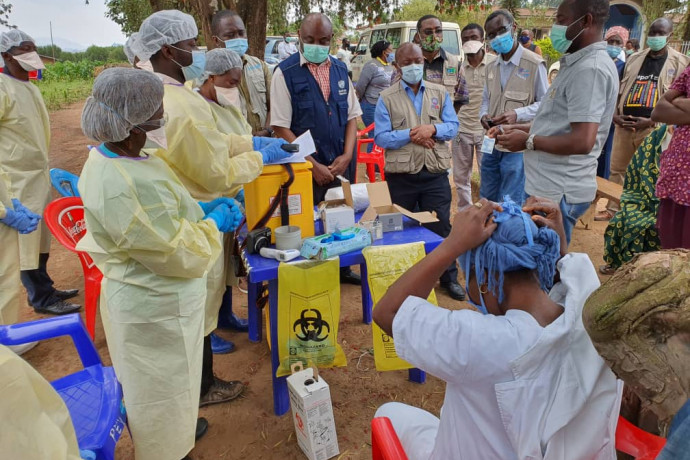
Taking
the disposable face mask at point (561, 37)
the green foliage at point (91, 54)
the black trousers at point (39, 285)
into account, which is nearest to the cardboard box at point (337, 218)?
the disposable face mask at point (561, 37)

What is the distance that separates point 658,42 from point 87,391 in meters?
6.23

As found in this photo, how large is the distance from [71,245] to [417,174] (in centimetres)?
262

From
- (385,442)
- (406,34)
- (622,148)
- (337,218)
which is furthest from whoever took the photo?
(406,34)

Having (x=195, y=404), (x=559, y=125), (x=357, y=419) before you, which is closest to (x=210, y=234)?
(x=195, y=404)

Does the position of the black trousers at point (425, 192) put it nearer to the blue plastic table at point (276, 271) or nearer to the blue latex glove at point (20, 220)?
the blue plastic table at point (276, 271)

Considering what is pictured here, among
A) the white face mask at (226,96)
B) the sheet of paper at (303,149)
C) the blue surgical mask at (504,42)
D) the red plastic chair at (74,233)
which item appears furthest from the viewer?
the blue surgical mask at (504,42)

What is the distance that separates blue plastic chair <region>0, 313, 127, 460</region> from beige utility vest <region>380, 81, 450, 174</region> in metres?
2.58

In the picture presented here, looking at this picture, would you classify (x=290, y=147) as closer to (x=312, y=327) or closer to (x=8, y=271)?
(x=312, y=327)

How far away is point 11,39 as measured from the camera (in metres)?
3.68

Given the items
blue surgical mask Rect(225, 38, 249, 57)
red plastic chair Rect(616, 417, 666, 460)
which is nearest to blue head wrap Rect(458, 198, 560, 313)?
red plastic chair Rect(616, 417, 666, 460)

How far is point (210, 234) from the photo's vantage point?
219 centimetres

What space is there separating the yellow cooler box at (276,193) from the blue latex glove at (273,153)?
0.20ft

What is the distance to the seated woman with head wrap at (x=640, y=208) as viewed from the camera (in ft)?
A: 11.8

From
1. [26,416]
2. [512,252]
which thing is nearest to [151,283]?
[26,416]
